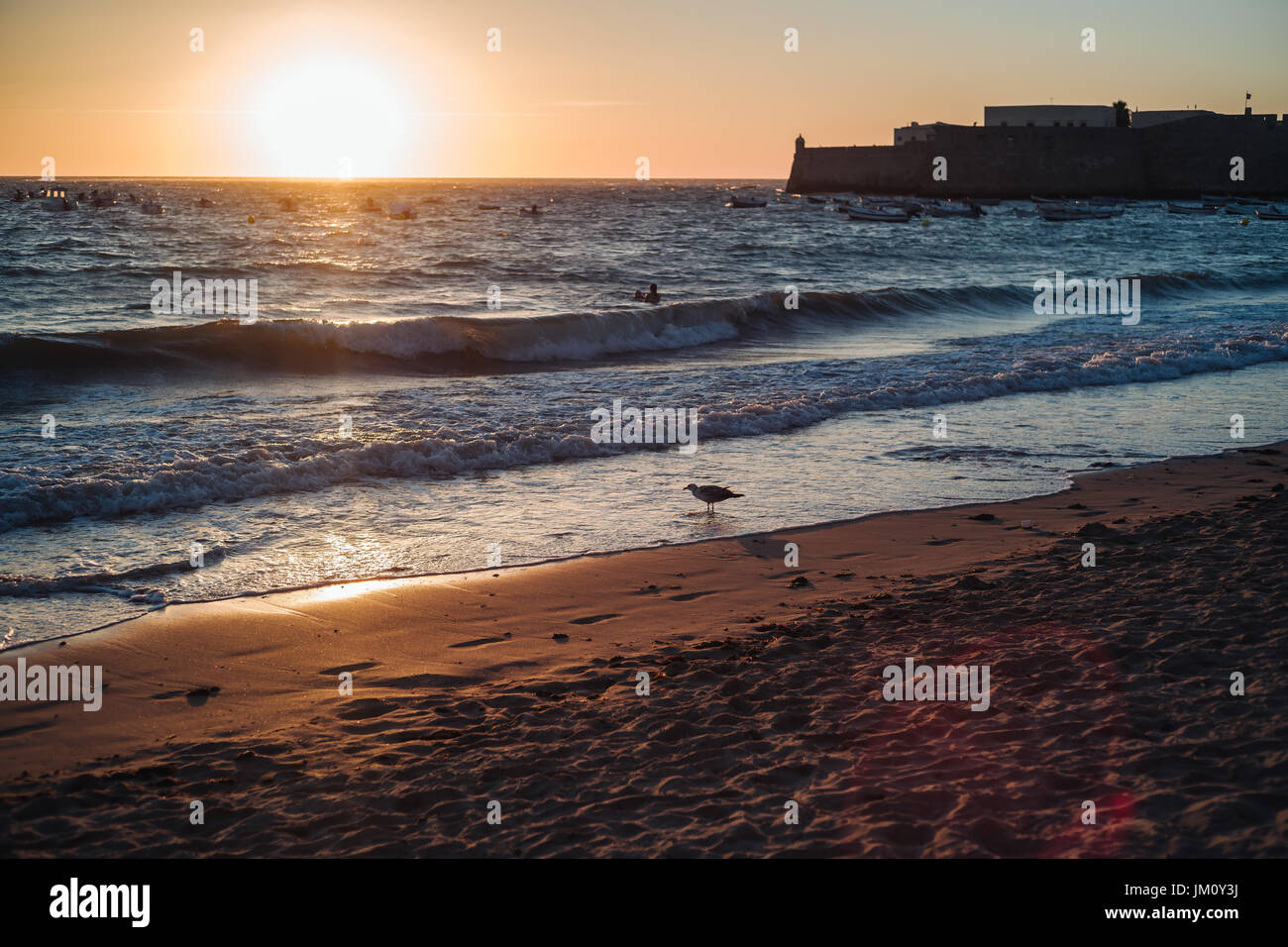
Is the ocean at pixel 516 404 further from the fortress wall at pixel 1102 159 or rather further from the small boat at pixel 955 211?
the fortress wall at pixel 1102 159

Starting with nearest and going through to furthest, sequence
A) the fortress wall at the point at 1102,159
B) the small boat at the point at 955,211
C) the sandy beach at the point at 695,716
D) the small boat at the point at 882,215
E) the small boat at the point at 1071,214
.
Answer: the sandy beach at the point at 695,716 < the small boat at the point at 882,215 < the small boat at the point at 1071,214 < the small boat at the point at 955,211 < the fortress wall at the point at 1102,159

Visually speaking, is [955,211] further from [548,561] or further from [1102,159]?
[548,561]

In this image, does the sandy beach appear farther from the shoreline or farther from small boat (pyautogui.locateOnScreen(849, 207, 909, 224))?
small boat (pyautogui.locateOnScreen(849, 207, 909, 224))

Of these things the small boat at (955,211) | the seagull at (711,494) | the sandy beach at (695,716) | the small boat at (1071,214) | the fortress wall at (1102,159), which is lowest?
the sandy beach at (695,716)

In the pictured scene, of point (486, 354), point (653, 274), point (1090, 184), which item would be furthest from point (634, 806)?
point (1090, 184)

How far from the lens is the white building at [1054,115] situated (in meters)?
113

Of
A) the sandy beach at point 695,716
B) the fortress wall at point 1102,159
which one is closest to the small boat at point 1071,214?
the fortress wall at point 1102,159

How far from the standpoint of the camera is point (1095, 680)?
17.3 ft

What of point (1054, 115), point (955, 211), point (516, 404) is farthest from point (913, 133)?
point (516, 404)

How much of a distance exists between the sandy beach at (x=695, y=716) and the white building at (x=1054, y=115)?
4682 inches

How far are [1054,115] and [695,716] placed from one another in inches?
4900
